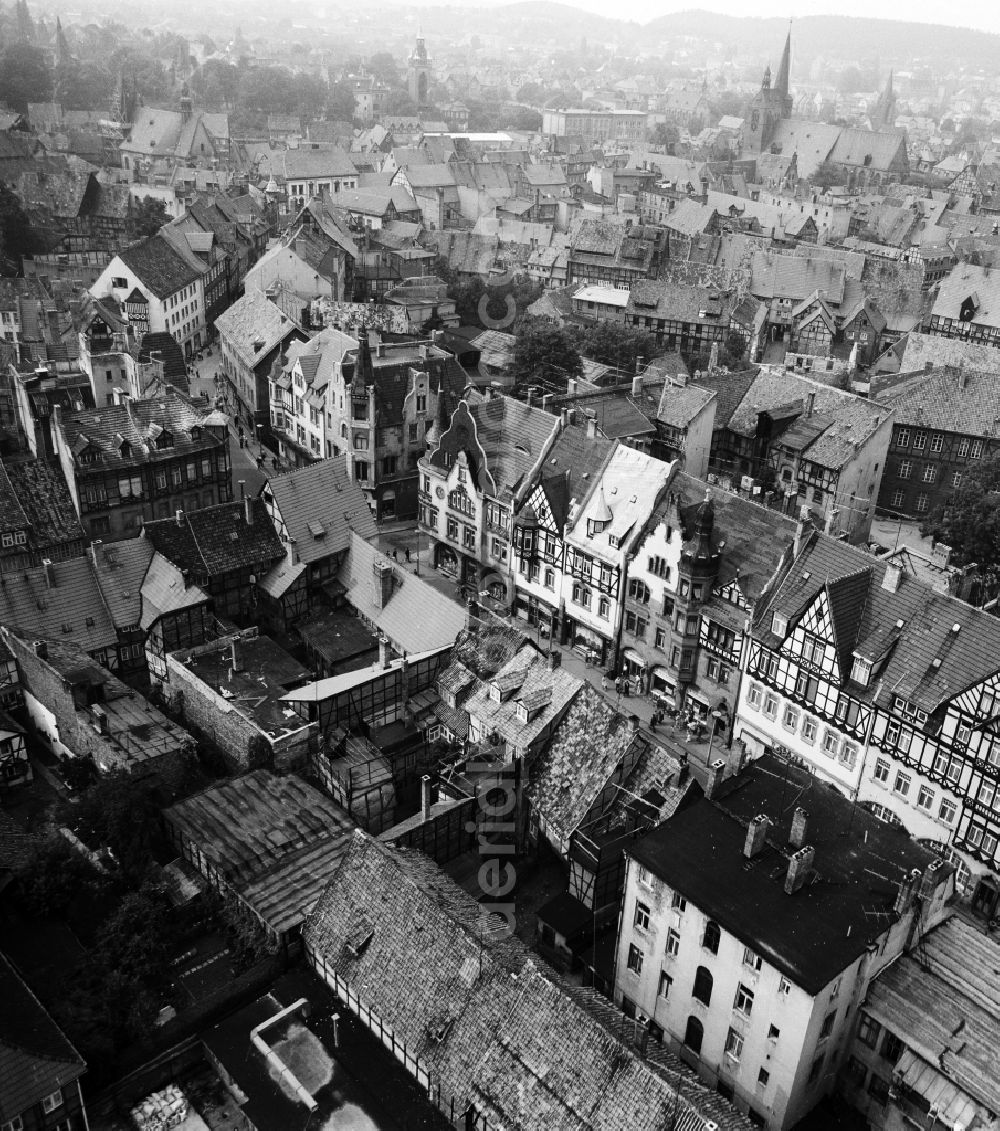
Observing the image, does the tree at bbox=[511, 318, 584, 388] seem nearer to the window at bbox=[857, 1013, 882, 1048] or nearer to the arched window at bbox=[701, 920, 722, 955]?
the arched window at bbox=[701, 920, 722, 955]

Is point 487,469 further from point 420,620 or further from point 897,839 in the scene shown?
point 897,839

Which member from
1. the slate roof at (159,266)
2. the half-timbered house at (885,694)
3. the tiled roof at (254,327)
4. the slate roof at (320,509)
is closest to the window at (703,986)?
the half-timbered house at (885,694)

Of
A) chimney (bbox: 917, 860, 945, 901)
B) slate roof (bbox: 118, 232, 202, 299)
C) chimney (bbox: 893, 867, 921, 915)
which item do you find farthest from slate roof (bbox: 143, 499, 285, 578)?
slate roof (bbox: 118, 232, 202, 299)

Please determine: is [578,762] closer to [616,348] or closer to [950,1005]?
[950,1005]

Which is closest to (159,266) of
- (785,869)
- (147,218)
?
(147,218)

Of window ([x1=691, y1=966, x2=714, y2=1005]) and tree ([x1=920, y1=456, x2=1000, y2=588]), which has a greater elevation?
tree ([x1=920, y1=456, x2=1000, y2=588])

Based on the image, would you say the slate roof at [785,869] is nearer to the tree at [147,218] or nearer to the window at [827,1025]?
the window at [827,1025]
